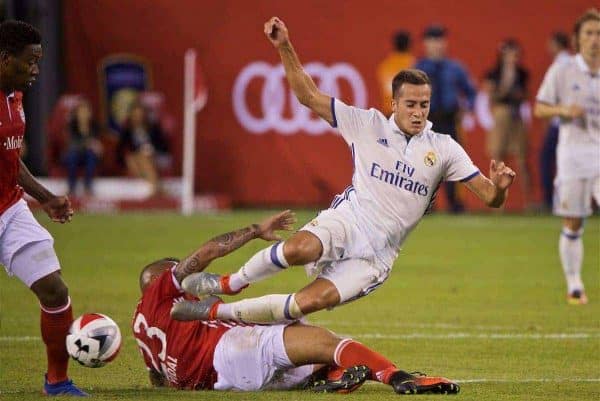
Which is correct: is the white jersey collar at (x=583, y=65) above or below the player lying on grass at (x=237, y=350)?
above

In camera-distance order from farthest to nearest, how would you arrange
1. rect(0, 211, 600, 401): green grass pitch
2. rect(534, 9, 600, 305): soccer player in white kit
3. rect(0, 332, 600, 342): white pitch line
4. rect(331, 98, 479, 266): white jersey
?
rect(534, 9, 600, 305): soccer player in white kit < rect(0, 332, 600, 342): white pitch line < rect(0, 211, 600, 401): green grass pitch < rect(331, 98, 479, 266): white jersey

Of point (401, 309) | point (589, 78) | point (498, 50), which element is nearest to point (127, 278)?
point (401, 309)

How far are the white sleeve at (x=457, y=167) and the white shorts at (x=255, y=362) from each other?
1571 mm

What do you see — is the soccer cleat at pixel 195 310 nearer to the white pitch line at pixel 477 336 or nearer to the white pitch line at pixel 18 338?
the white pitch line at pixel 18 338

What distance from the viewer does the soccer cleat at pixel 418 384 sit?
29.8 ft

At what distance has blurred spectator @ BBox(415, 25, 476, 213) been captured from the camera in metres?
22.9

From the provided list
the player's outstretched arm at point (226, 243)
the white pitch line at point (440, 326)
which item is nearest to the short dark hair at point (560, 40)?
the white pitch line at point (440, 326)

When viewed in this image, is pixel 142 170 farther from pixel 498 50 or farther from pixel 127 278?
pixel 127 278

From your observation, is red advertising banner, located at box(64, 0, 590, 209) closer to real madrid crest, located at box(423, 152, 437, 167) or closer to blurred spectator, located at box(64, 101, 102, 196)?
blurred spectator, located at box(64, 101, 102, 196)

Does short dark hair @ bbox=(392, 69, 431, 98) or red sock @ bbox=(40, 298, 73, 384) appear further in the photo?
short dark hair @ bbox=(392, 69, 431, 98)

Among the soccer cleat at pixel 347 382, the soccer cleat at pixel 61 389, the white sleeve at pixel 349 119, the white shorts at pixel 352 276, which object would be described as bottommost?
the soccer cleat at pixel 61 389

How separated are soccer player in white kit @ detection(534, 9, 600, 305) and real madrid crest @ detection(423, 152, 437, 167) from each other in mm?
4899

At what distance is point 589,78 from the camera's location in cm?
1498

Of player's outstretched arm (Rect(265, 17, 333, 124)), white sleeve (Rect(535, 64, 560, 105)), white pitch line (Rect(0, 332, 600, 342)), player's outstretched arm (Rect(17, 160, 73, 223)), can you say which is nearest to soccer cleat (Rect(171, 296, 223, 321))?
player's outstretched arm (Rect(17, 160, 73, 223))
